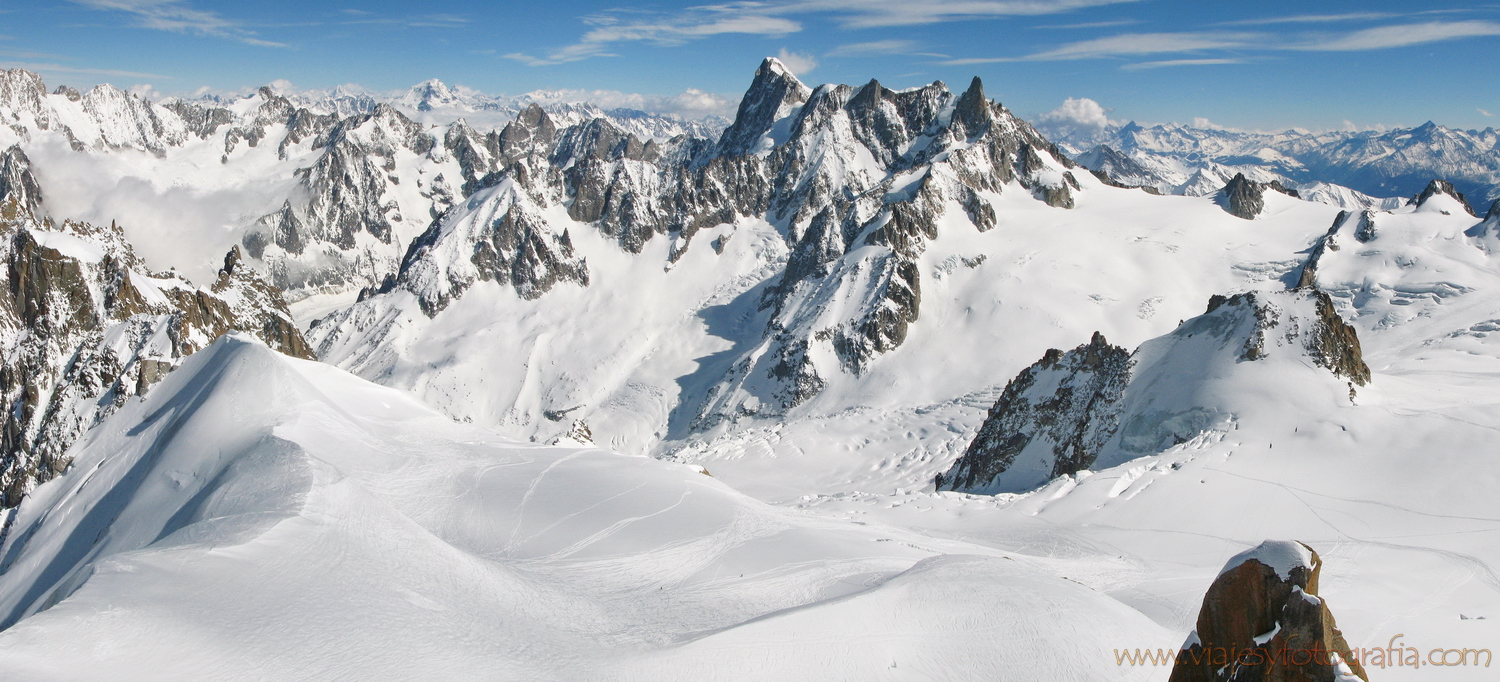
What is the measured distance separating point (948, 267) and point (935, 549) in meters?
93.7

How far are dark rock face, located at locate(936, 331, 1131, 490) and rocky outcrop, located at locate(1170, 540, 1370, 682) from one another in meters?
35.1

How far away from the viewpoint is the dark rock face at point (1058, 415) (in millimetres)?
A: 46469

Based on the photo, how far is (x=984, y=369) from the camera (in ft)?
319

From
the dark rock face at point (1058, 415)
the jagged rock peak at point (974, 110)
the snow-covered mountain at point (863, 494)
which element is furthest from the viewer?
the jagged rock peak at point (974, 110)

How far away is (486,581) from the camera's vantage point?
1948 centimetres

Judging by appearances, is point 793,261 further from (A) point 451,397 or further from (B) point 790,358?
(A) point 451,397

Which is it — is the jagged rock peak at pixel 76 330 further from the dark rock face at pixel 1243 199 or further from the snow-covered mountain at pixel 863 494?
the dark rock face at pixel 1243 199

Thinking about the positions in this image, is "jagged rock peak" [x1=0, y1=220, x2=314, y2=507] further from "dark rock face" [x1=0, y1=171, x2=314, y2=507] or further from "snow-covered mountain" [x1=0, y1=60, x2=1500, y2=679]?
"snow-covered mountain" [x1=0, y1=60, x2=1500, y2=679]

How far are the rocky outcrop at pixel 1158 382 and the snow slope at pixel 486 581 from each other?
738 inches

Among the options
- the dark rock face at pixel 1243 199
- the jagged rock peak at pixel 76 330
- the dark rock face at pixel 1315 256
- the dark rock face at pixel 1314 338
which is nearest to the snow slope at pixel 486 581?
the jagged rock peak at pixel 76 330

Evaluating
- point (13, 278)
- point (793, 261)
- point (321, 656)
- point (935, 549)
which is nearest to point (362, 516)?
point (321, 656)

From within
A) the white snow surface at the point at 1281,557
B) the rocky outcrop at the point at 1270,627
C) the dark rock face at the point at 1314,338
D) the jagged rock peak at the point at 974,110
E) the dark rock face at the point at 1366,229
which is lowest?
the dark rock face at the point at 1366,229

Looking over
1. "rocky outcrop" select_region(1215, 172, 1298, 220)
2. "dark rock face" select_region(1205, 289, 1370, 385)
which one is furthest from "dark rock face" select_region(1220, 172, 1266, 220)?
"dark rock face" select_region(1205, 289, 1370, 385)

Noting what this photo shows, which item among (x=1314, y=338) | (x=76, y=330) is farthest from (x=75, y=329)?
(x=1314, y=338)
